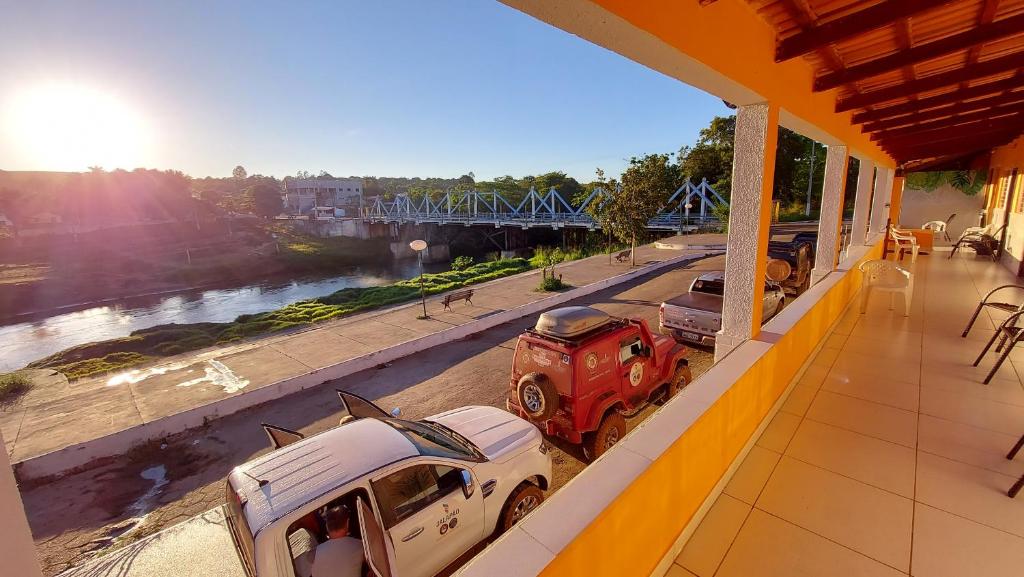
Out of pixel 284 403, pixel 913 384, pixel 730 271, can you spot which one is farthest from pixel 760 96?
pixel 284 403

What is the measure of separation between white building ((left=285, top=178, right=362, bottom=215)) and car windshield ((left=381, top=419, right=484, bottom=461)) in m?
134

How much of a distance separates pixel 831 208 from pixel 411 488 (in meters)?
8.73

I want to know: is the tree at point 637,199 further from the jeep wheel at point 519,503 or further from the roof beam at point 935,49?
the jeep wheel at point 519,503

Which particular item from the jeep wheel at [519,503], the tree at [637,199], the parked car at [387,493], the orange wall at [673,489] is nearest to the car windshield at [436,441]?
the parked car at [387,493]

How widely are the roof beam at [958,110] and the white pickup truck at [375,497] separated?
9.08 m

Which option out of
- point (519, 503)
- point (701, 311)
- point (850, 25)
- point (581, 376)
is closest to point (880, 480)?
point (581, 376)

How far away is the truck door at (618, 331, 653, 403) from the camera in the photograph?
5652mm

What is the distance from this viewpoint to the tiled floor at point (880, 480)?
2842mm

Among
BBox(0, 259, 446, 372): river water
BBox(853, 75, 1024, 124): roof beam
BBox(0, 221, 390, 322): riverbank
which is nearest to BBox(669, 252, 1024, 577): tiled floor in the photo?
BBox(853, 75, 1024, 124): roof beam

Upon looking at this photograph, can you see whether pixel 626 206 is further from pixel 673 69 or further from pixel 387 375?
pixel 673 69

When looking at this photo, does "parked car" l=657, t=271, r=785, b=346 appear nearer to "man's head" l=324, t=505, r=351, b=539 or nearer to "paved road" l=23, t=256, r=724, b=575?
"paved road" l=23, t=256, r=724, b=575

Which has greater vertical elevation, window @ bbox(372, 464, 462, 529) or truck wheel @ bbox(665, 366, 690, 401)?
window @ bbox(372, 464, 462, 529)

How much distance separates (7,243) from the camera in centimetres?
5466

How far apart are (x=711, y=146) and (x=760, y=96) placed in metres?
51.3
